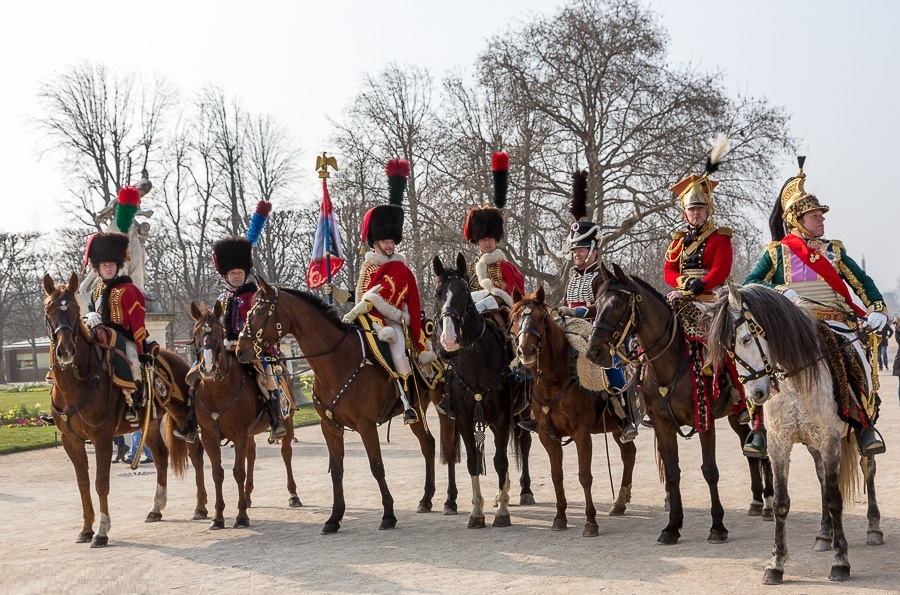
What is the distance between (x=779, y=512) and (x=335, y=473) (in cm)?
430

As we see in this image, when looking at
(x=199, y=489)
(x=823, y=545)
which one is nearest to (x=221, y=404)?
(x=199, y=489)

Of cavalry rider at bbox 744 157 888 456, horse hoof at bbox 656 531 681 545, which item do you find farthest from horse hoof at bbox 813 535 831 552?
horse hoof at bbox 656 531 681 545

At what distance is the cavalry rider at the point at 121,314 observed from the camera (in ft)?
31.1

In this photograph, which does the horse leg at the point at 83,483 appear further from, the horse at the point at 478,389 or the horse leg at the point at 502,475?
the horse leg at the point at 502,475

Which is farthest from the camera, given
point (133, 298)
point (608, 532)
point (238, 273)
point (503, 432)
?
point (238, 273)

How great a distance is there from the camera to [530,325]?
27.3 ft

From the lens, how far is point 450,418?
9.68 meters

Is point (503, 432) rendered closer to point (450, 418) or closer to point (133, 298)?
point (450, 418)

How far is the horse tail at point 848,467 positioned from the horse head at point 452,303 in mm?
3214

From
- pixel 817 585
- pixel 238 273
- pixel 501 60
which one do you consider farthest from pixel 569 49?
pixel 817 585

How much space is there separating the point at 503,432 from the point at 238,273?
372cm

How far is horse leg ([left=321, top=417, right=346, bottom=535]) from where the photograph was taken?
905 centimetres

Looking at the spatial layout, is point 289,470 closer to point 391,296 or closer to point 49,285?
point 391,296

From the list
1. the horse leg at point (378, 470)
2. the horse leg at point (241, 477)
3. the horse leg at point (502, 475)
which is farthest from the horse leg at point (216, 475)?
the horse leg at point (502, 475)
